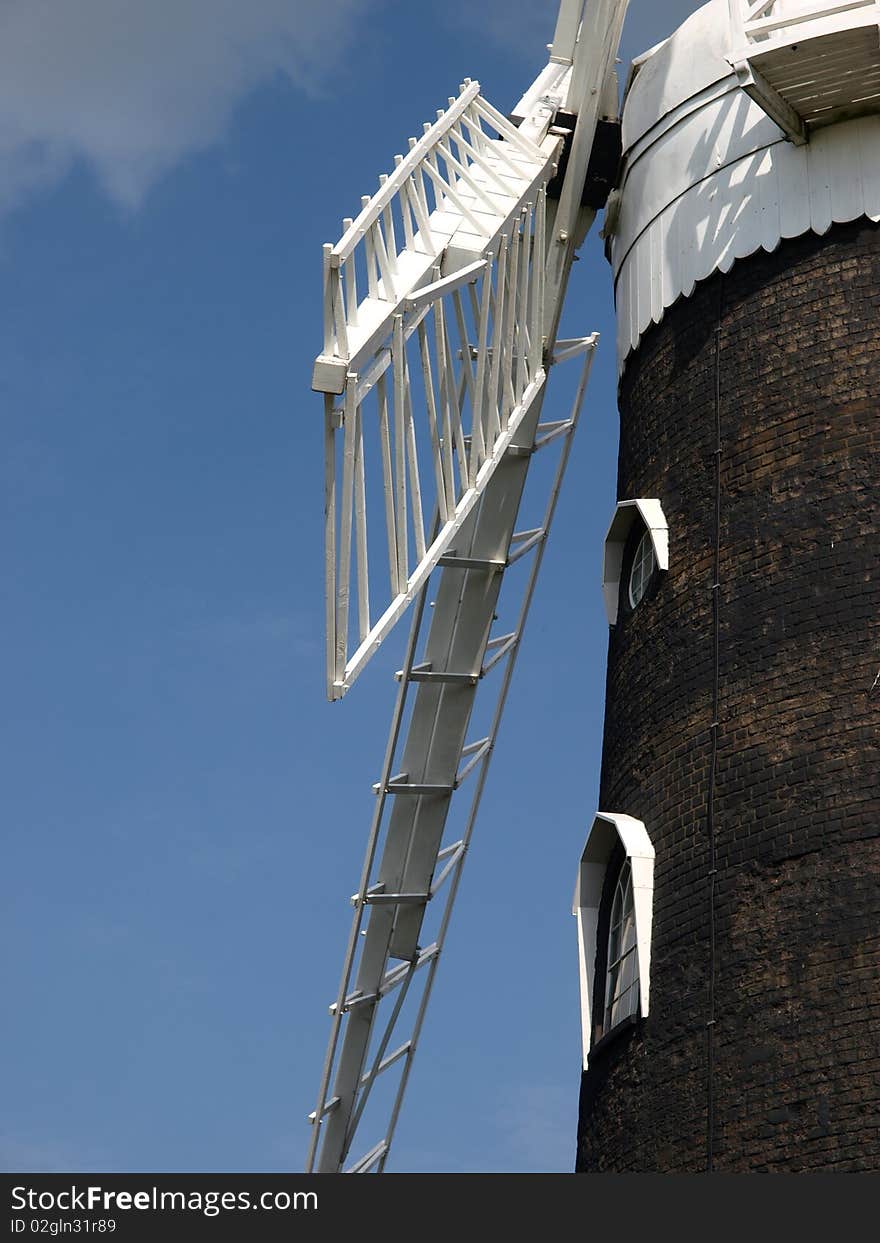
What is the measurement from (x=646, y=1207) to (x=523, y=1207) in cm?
75

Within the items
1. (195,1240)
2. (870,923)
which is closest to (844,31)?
(870,923)

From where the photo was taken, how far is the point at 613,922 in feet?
56.2

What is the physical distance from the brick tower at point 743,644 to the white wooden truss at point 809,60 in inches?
1.0

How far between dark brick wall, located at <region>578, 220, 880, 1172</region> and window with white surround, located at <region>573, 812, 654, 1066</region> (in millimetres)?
125

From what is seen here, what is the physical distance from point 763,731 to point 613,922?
2269 millimetres

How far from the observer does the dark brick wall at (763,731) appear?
14633 millimetres

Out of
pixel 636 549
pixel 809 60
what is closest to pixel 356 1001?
pixel 636 549

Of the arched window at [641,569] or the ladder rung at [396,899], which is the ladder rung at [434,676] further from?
the arched window at [641,569]

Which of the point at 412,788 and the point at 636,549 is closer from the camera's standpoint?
the point at 636,549

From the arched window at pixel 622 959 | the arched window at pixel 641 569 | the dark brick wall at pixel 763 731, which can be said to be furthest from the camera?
the arched window at pixel 641 569

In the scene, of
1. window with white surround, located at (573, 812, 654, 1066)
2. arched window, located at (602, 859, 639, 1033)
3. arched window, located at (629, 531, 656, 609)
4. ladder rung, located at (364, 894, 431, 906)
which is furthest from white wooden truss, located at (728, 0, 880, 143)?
ladder rung, located at (364, 894, 431, 906)

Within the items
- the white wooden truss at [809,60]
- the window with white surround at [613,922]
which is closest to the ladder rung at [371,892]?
the window with white surround at [613,922]

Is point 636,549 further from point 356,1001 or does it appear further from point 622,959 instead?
point 356,1001

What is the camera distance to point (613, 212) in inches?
799
